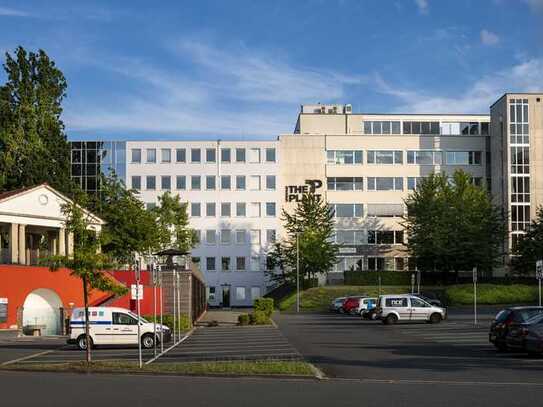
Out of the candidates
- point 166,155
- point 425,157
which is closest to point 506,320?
point 425,157

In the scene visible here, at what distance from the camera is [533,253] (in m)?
80.4

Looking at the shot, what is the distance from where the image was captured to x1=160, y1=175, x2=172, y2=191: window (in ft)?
327

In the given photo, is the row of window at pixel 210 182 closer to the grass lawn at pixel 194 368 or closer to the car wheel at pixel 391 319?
the car wheel at pixel 391 319

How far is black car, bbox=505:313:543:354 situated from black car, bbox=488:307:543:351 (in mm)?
334

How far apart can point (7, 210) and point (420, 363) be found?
3178 cm

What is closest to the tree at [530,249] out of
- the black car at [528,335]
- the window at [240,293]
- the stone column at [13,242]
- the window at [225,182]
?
the window at [240,293]

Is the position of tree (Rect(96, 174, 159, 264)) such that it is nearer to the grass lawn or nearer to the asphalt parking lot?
the asphalt parking lot

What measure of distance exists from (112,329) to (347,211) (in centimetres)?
7057

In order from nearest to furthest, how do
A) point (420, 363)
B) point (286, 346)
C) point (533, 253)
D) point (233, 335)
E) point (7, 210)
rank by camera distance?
point (420, 363) → point (286, 346) → point (233, 335) → point (7, 210) → point (533, 253)

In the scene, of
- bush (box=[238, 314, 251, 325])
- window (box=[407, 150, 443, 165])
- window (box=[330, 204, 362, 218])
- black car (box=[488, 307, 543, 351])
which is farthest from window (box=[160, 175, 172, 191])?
black car (box=[488, 307, 543, 351])

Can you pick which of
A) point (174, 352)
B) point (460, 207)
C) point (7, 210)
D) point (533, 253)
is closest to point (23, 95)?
point (7, 210)

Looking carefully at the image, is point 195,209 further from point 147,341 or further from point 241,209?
point 147,341

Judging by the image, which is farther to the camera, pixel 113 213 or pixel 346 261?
pixel 346 261

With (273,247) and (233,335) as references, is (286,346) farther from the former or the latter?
(273,247)
